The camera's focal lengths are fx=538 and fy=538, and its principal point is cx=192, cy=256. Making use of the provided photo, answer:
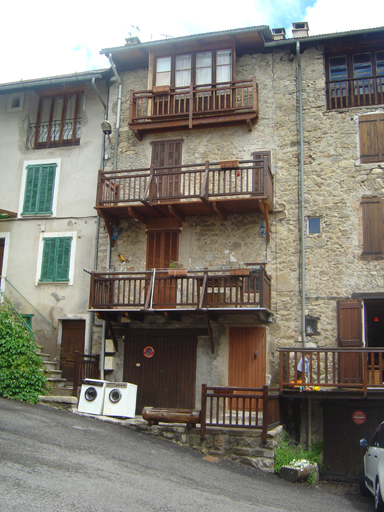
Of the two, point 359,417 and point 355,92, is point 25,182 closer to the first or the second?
point 355,92

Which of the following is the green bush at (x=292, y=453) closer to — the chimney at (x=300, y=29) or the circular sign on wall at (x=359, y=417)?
the circular sign on wall at (x=359, y=417)

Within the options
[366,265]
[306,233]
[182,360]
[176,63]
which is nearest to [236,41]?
[176,63]

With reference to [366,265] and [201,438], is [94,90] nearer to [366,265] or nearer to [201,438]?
[366,265]

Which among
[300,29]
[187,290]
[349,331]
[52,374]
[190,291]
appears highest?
[300,29]

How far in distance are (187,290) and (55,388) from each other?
4.53 m

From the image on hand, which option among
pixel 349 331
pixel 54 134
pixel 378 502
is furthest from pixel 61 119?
pixel 378 502

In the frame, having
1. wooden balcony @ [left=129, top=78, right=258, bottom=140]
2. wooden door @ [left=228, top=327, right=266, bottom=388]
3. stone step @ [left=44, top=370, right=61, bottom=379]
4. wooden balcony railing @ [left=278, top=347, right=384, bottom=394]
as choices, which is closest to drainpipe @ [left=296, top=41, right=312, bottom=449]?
wooden balcony railing @ [left=278, top=347, right=384, bottom=394]

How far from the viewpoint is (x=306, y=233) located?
15602mm

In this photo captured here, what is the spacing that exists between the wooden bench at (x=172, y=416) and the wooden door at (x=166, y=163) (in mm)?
6184

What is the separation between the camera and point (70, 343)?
16891mm

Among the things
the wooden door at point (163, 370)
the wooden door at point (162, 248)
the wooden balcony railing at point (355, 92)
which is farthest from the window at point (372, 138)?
the wooden door at point (163, 370)

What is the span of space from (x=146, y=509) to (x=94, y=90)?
14616 mm

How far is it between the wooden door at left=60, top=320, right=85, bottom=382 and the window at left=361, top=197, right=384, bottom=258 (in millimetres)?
8878

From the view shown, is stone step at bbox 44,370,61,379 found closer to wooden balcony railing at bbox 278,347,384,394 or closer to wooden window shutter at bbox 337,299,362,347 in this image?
wooden balcony railing at bbox 278,347,384,394
